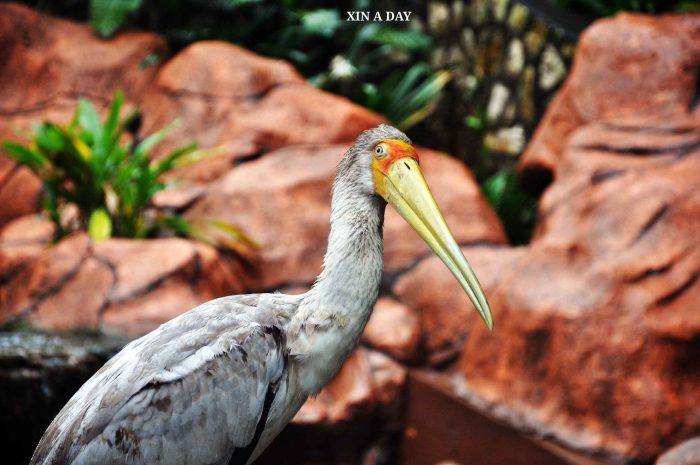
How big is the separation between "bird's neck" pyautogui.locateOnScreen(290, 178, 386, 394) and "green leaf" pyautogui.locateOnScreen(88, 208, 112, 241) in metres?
2.61

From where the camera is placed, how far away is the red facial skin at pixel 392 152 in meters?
2.59

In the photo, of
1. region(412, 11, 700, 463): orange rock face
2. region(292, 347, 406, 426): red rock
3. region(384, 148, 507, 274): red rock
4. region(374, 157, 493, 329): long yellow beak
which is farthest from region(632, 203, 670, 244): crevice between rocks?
region(374, 157, 493, 329): long yellow beak

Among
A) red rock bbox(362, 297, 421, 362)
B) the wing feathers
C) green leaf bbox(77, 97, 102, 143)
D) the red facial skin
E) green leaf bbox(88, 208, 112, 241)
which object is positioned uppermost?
the red facial skin

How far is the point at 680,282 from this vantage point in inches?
157

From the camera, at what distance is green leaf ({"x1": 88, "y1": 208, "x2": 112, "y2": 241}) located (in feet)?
15.9

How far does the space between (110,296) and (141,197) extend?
36.6 inches

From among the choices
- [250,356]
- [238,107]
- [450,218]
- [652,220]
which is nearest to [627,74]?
[652,220]

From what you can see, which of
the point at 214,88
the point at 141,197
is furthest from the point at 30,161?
the point at 214,88

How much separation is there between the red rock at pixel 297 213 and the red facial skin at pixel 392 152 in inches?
107

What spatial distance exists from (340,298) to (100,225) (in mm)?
2849

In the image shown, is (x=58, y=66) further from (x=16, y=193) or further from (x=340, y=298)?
(x=340, y=298)

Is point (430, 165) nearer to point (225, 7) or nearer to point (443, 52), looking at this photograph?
point (443, 52)

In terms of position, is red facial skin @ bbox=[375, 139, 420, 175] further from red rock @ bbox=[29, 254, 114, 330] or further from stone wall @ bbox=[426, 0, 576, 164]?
stone wall @ bbox=[426, 0, 576, 164]

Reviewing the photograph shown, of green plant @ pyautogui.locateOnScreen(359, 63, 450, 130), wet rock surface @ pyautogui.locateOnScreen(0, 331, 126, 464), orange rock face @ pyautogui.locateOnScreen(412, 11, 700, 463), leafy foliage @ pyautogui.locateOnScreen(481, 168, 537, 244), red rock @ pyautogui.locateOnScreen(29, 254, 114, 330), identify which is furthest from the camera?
green plant @ pyautogui.locateOnScreen(359, 63, 450, 130)
